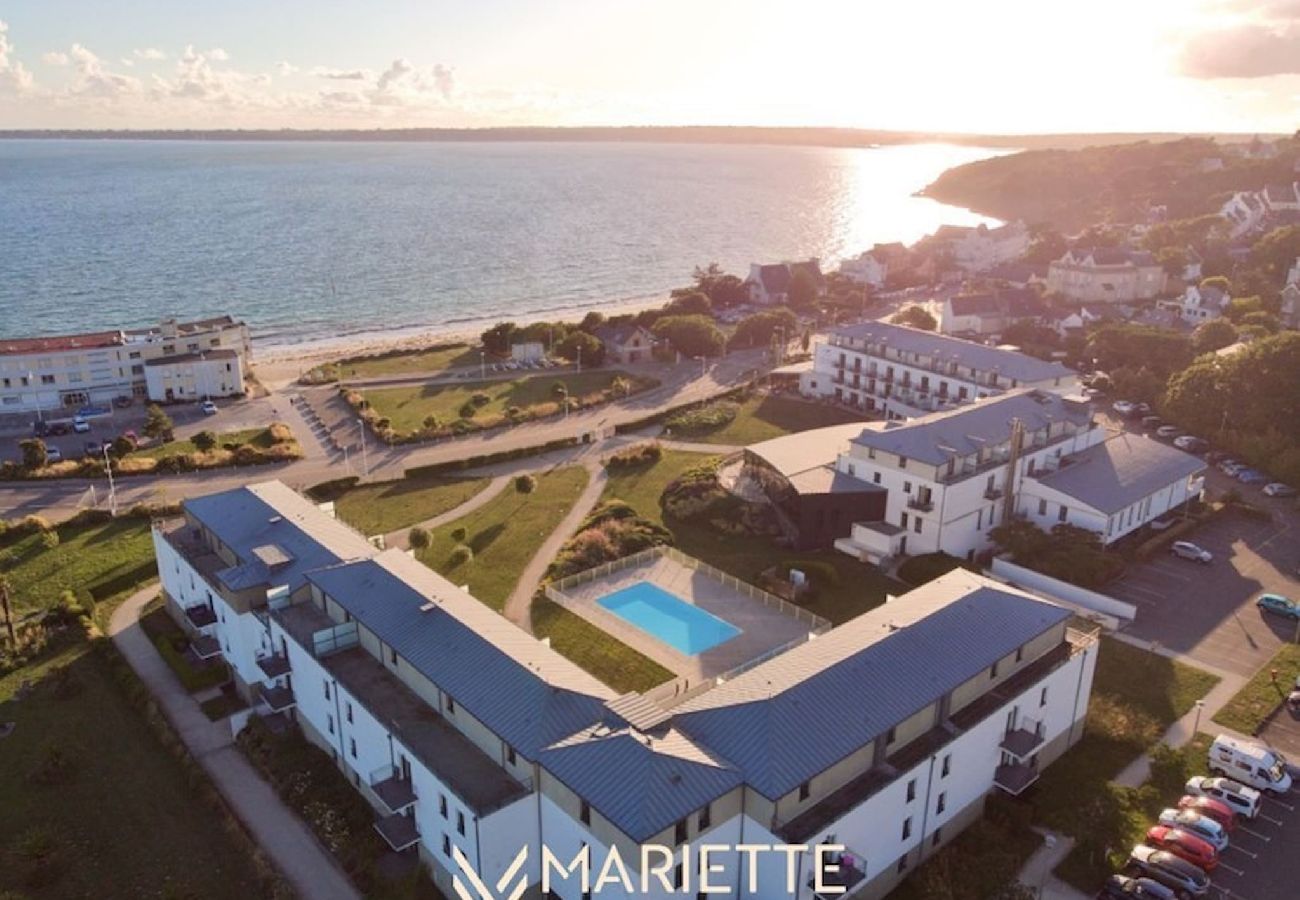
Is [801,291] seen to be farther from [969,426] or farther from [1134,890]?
[1134,890]

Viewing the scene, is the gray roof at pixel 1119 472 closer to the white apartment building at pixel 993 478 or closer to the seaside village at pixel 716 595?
the white apartment building at pixel 993 478

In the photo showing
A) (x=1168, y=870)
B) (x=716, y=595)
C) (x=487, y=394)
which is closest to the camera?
(x=1168, y=870)

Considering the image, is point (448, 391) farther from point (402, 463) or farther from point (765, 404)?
point (765, 404)

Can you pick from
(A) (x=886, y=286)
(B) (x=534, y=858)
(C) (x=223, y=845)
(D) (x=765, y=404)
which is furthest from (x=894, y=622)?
(A) (x=886, y=286)

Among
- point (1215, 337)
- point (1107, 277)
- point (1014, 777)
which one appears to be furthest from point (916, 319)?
point (1014, 777)

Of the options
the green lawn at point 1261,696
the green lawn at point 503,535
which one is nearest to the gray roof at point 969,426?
the green lawn at point 1261,696

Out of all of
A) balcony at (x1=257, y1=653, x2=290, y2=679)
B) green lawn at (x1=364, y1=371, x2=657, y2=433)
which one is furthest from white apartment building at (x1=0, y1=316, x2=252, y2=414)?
balcony at (x1=257, y1=653, x2=290, y2=679)
